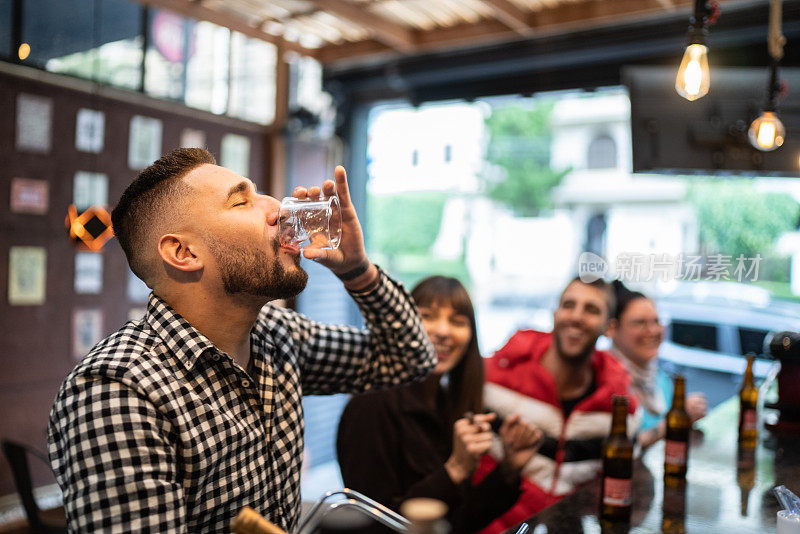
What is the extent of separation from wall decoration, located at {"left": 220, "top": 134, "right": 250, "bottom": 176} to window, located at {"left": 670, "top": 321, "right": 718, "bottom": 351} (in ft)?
9.17

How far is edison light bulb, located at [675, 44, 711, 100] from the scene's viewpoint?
1830mm

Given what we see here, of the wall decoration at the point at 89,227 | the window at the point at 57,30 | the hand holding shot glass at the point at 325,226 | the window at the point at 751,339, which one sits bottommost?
the window at the point at 751,339

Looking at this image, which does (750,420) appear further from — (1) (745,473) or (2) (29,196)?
(2) (29,196)

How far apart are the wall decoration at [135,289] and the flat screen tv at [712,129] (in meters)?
2.72

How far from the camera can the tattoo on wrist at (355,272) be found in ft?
5.27

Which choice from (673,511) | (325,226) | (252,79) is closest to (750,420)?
(673,511)

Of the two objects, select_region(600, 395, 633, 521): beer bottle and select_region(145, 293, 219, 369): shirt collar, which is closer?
select_region(145, 293, 219, 369): shirt collar

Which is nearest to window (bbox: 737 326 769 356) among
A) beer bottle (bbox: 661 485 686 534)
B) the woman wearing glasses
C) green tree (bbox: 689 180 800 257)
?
green tree (bbox: 689 180 800 257)

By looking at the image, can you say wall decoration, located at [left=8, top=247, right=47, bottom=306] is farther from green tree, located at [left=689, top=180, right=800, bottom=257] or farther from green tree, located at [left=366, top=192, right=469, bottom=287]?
green tree, located at [left=689, top=180, right=800, bottom=257]

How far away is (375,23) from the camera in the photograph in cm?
394

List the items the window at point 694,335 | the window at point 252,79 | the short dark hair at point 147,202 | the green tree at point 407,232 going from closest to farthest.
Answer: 1. the short dark hair at point 147,202
2. the window at point 694,335
3. the window at point 252,79
4. the green tree at point 407,232

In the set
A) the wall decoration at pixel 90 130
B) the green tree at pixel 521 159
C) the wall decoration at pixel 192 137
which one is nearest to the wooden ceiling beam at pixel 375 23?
the green tree at pixel 521 159

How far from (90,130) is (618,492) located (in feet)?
9.73

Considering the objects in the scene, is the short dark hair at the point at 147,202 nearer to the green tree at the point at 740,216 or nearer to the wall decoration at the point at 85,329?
the wall decoration at the point at 85,329
